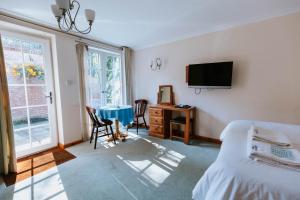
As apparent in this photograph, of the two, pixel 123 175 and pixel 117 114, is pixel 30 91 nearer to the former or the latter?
pixel 117 114

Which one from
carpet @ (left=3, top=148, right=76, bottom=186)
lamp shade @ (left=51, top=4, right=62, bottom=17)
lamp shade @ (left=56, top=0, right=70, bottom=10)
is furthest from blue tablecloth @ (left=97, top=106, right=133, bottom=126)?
lamp shade @ (left=56, top=0, right=70, bottom=10)

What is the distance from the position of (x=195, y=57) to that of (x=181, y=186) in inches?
104

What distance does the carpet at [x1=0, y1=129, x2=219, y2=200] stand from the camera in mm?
1798

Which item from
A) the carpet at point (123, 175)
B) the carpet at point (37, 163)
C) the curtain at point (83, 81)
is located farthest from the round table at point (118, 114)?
the carpet at point (37, 163)

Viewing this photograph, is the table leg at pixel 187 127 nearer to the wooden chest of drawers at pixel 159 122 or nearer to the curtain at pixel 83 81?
the wooden chest of drawers at pixel 159 122

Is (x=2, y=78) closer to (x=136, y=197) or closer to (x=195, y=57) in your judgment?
(x=136, y=197)

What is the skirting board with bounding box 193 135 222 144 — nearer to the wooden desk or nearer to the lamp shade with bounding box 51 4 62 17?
the wooden desk

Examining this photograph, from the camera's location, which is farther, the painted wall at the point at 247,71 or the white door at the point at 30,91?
the white door at the point at 30,91

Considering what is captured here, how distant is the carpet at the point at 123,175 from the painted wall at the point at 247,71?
870 mm

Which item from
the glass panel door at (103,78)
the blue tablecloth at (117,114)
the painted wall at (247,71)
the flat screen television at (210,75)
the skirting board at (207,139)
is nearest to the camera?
the painted wall at (247,71)

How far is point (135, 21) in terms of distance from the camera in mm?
2686

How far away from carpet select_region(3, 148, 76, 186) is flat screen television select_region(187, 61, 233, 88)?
9.41ft

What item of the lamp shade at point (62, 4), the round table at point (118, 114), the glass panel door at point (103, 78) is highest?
the lamp shade at point (62, 4)

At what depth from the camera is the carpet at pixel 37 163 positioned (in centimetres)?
217
